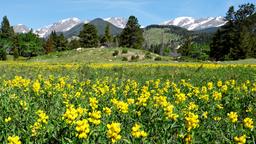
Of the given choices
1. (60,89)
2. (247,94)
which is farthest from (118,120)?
(247,94)

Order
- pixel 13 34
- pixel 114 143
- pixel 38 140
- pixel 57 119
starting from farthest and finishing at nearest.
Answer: pixel 13 34 < pixel 57 119 < pixel 38 140 < pixel 114 143

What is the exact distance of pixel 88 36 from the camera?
92.8 m

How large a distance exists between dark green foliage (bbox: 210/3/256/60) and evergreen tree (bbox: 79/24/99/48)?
28.5 metres

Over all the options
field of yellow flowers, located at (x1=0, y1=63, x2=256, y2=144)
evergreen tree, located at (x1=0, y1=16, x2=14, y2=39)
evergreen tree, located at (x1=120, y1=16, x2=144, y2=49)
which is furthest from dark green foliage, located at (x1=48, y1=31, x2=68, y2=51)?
field of yellow flowers, located at (x1=0, y1=63, x2=256, y2=144)

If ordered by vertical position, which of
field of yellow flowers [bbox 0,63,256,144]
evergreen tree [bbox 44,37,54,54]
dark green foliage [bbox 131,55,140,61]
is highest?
evergreen tree [bbox 44,37,54,54]

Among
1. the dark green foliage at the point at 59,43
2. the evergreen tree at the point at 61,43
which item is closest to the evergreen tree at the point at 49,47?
the dark green foliage at the point at 59,43

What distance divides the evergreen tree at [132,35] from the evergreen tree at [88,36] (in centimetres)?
945

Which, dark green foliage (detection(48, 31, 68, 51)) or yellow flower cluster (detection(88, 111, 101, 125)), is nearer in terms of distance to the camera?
yellow flower cluster (detection(88, 111, 101, 125))

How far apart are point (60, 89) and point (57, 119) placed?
136 inches

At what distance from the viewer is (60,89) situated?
9.18 m

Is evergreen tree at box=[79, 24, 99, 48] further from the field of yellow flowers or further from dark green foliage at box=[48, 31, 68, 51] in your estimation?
the field of yellow flowers

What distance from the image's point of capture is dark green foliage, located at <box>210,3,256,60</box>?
236 ft

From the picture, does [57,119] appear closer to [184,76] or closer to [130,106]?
[130,106]

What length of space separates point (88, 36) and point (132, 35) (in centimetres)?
1256
